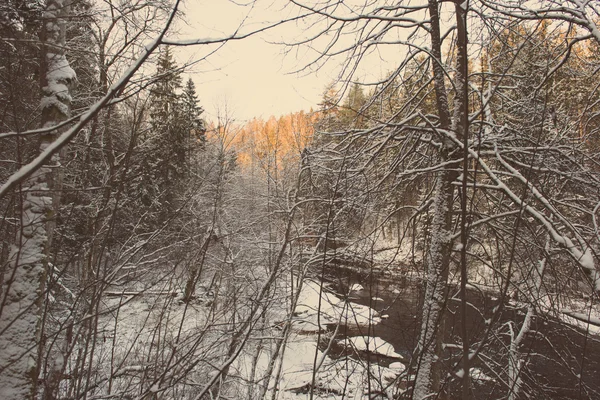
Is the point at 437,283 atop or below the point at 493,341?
atop

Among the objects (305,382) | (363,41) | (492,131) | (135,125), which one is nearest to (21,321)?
(135,125)

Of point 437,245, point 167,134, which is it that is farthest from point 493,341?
point 167,134

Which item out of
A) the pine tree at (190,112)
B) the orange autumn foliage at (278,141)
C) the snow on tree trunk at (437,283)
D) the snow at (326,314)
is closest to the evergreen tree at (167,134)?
the pine tree at (190,112)

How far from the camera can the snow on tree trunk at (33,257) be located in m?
2.89

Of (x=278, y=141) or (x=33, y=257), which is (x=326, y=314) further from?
(x=278, y=141)

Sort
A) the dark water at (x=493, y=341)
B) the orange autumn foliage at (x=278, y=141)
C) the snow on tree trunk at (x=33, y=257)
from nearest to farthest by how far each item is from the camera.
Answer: the dark water at (x=493, y=341) < the snow on tree trunk at (x=33, y=257) < the orange autumn foliage at (x=278, y=141)

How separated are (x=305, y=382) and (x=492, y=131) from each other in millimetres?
9212

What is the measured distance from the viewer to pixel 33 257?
11.5ft

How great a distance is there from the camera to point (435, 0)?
2.94 m

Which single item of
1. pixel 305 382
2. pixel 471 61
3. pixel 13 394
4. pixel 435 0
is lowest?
pixel 305 382

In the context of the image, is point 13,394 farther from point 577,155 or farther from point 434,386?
→ point 577,155

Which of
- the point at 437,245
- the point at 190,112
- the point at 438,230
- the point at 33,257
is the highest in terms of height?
the point at 190,112

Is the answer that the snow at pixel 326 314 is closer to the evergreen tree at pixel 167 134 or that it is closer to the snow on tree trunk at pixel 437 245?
the snow on tree trunk at pixel 437 245

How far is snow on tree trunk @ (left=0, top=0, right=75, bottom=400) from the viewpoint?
2895 mm
